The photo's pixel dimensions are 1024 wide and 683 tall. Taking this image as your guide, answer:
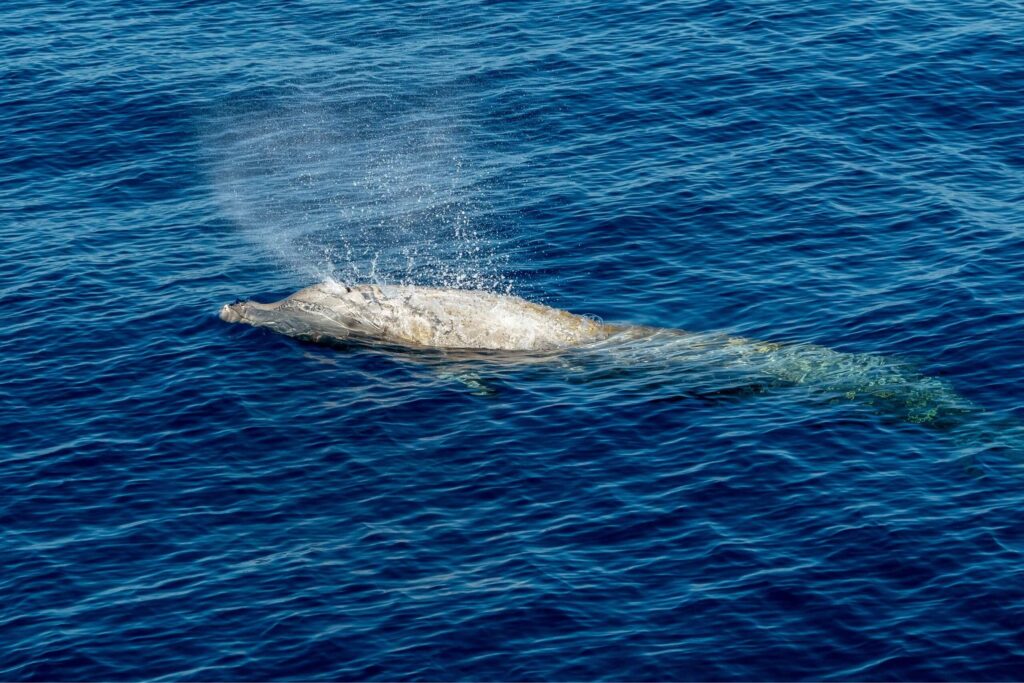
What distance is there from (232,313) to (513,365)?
8565 millimetres

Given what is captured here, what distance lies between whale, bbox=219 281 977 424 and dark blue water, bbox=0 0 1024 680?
28.7 inches

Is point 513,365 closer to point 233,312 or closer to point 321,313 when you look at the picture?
point 321,313

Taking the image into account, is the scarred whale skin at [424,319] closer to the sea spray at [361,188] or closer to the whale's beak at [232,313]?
the whale's beak at [232,313]

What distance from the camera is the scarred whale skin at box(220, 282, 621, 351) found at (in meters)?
40.2

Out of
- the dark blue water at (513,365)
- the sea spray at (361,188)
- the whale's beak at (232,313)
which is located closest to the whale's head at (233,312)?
the whale's beak at (232,313)

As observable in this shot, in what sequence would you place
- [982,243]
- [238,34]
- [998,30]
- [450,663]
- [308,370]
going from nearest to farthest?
[450,663], [308,370], [982,243], [998,30], [238,34]

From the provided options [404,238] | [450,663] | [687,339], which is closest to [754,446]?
[687,339]

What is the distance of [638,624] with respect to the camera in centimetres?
2844

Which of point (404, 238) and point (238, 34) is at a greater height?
point (238, 34)

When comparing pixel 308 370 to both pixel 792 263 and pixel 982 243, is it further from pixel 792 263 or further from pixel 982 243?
pixel 982 243

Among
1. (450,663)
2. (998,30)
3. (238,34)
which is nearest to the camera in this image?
(450,663)

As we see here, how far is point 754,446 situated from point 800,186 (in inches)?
636

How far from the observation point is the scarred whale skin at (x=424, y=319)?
4025 cm

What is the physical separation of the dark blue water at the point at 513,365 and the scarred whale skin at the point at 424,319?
3.82 feet
